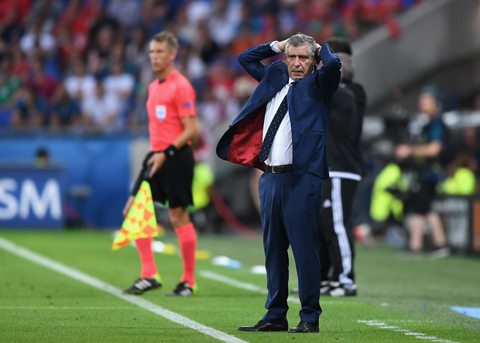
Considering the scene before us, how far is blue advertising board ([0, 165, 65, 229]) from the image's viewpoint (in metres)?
16.7

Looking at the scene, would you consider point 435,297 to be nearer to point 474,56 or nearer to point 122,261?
point 122,261

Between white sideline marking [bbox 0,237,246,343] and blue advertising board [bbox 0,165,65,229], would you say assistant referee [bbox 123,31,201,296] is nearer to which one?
white sideline marking [bbox 0,237,246,343]

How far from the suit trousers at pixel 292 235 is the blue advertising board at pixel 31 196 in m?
11.4

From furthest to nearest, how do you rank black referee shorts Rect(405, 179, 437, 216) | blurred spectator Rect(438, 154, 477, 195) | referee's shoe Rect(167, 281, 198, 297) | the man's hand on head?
blurred spectator Rect(438, 154, 477, 195), black referee shorts Rect(405, 179, 437, 216), referee's shoe Rect(167, 281, 198, 297), the man's hand on head

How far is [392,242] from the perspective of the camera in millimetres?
15414

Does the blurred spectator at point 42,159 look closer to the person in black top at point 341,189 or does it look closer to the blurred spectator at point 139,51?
the blurred spectator at point 139,51

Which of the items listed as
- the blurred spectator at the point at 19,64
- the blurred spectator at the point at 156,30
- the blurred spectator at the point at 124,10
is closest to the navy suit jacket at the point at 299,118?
the blurred spectator at the point at 156,30

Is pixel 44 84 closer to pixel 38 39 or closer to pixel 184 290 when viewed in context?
pixel 38 39

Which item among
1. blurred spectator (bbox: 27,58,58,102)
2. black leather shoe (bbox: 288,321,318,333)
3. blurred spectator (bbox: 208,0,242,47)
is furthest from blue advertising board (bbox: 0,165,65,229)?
black leather shoe (bbox: 288,321,318,333)

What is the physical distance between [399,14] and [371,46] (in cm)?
130

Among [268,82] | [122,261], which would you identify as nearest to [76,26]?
[122,261]

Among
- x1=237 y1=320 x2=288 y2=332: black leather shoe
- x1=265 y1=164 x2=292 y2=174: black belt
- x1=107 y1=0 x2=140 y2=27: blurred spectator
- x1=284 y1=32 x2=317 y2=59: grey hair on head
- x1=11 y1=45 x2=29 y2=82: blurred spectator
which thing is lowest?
x1=237 y1=320 x2=288 y2=332: black leather shoe

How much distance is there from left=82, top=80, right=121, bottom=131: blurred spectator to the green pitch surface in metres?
6.33

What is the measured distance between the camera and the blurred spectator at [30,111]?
60.4 ft
